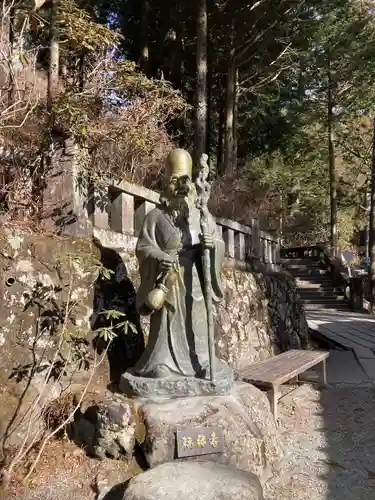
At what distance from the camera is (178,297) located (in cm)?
382

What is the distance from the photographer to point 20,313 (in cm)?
415

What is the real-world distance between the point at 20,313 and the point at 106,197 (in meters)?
1.56

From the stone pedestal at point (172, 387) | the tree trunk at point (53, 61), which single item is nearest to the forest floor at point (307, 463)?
the stone pedestal at point (172, 387)

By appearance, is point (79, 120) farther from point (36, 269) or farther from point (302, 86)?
point (302, 86)

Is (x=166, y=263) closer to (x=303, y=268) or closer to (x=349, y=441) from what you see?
(x=349, y=441)

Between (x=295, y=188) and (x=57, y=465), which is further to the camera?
(x=295, y=188)

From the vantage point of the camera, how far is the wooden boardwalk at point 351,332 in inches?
304

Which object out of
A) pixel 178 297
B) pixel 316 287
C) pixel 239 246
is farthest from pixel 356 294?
pixel 178 297

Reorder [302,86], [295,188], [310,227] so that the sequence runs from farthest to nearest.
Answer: [310,227], [295,188], [302,86]

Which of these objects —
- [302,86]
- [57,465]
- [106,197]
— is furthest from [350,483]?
[302,86]

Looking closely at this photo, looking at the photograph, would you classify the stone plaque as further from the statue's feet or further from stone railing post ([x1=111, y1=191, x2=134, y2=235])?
stone railing post ([x1=111, y1=191, x2=134, y2=235])

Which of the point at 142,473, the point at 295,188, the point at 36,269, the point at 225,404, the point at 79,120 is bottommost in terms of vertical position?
the point at 142,473

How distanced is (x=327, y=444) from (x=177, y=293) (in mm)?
2153

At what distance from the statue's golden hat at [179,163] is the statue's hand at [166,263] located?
2.51 feet
